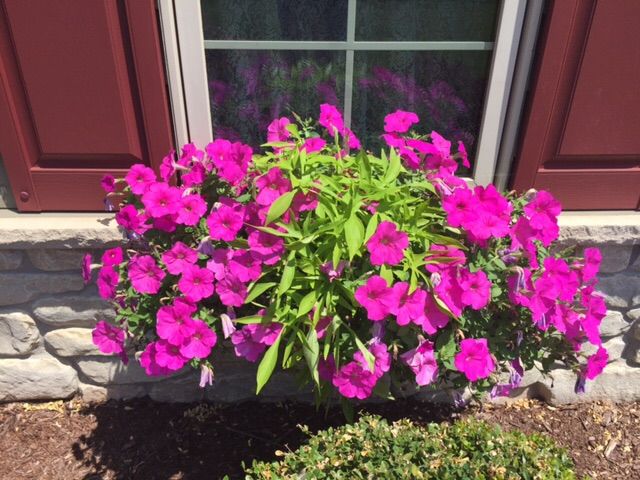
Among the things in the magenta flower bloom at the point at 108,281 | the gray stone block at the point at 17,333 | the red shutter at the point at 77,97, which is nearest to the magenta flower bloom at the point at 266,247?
the magenta flower bloom at the point at 108,281

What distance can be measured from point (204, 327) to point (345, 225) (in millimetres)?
593

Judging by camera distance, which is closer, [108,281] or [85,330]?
[108,281]

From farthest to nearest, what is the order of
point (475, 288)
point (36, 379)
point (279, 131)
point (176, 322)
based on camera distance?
point (36, 379) < point (279, 131) < point (176, 322) < point (475, 288)

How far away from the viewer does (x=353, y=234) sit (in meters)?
1.49

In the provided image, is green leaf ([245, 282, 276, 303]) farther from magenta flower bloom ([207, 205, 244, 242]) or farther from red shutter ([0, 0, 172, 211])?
red shutter ([0, 0, 172, 211])

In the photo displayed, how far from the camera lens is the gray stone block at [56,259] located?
2.22m

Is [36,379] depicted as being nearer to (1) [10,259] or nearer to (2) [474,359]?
(1) [10,259]

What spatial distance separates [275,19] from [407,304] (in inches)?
49.3

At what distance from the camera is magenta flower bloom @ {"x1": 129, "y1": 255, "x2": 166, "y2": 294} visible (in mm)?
1746

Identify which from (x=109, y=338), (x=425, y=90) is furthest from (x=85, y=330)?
(x=425, y=90)

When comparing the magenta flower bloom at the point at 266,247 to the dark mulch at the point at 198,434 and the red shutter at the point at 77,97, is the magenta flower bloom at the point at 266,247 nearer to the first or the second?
the red shutter at the point at 77,97

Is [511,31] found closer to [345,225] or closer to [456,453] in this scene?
[345,225]

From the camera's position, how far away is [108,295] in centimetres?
190

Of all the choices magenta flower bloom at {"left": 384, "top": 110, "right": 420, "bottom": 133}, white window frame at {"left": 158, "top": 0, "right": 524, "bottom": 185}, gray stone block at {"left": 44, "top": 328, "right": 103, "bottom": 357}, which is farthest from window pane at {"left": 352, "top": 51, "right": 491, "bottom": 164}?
gray stone block at {"left": 44, "top": 328, "right": 103, "bottom": 357}
